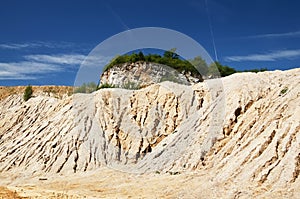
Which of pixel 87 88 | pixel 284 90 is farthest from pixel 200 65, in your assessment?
pixel 284 90

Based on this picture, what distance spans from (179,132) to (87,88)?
1838 centimetres

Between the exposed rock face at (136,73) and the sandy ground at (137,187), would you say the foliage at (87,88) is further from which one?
the sandy ground at (137,187)

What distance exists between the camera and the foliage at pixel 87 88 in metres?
39.8

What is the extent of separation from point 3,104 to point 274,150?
218ft

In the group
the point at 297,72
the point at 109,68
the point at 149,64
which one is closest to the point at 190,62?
the point at 149,64

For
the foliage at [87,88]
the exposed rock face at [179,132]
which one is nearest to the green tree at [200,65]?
the foliage at [87,88]

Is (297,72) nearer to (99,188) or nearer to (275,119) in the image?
(275,119)

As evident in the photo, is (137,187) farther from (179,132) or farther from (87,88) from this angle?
(87,88)

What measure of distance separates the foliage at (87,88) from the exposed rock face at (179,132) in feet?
8.08

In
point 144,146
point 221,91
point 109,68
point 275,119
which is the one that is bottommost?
point 144,146

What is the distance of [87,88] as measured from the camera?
41.1 metres

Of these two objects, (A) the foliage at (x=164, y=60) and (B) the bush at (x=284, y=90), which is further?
(A) the foliage at (x=164, y=60)

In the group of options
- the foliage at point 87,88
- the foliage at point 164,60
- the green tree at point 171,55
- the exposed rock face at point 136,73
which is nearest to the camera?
the foliage at point 87,88

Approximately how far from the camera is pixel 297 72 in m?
23.3
